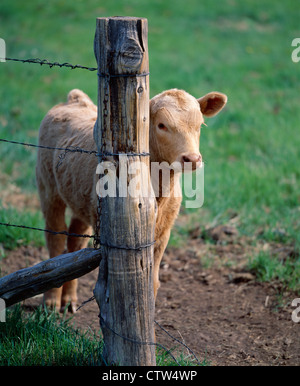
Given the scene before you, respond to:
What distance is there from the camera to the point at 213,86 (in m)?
10.4

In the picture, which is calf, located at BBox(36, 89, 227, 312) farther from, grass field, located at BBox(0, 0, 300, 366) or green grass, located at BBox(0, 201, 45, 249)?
grass field, located at BBox(0, 0, 300, 366)

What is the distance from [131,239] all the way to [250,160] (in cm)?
513

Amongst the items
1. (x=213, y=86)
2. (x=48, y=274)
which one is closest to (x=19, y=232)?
(x=48, y=274)

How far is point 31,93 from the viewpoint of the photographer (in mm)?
9992

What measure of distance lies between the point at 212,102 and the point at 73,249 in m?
→ 2.05

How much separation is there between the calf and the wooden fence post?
1.34 ft

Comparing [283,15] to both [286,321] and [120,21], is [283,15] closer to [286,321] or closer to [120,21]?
[286,321]

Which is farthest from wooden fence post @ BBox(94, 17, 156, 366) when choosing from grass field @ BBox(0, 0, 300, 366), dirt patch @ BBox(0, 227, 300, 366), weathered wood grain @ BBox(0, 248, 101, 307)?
grass field @ BBox(0, 0, 300, 366)

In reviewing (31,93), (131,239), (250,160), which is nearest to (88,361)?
(131,239)

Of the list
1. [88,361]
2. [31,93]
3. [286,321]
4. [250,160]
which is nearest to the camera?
[88,361]

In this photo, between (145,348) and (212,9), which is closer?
(145,348)

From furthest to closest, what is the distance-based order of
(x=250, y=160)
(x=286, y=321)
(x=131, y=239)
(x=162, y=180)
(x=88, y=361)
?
(x=250, y=160) → (x=286, y=321) → (x=162, y=180) → (x=88, y=361) → (x=131, y=239)

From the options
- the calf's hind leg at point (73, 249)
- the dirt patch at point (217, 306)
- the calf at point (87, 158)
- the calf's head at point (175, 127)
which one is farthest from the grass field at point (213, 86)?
the calf's head at point (175, 127)
